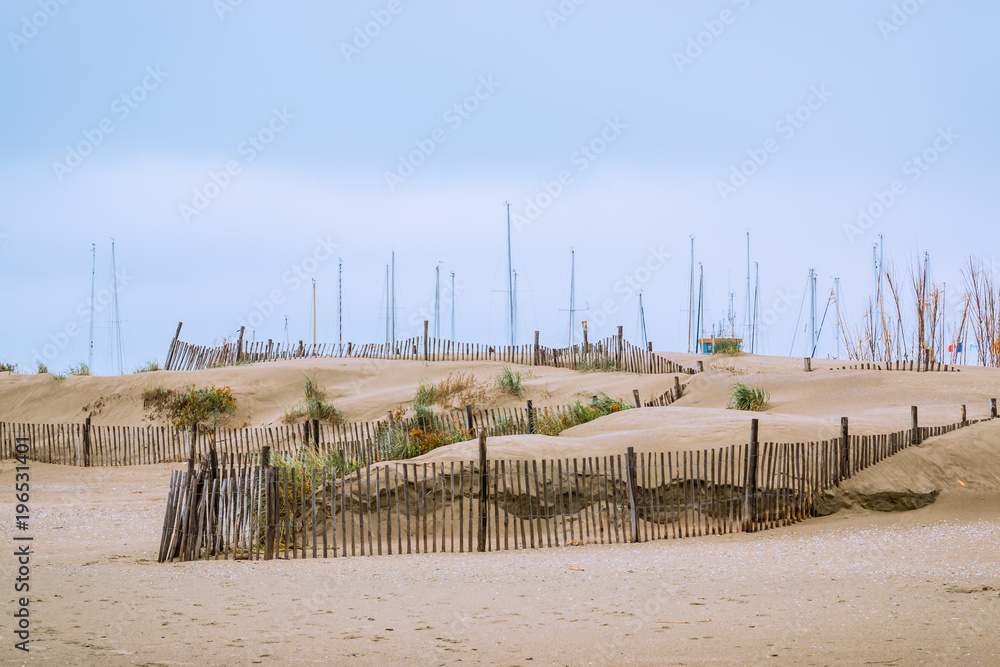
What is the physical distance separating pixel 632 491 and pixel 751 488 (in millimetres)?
1808

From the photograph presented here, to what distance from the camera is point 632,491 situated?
11414 mm

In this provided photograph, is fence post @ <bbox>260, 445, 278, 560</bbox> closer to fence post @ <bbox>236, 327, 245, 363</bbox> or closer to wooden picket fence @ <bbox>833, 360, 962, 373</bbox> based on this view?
wooden picket fence @ <bbox>833, 360, 962, 373</bbox>

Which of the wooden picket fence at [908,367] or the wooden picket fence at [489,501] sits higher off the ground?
the wooden picket fence at [908,367]

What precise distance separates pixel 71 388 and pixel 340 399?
9.75 meters

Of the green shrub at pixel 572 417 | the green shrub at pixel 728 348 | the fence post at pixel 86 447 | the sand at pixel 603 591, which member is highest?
the green shrub at pixel 728 348

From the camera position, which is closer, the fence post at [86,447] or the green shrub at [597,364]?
the fence post at [86,447]

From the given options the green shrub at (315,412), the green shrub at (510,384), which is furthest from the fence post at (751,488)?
the green shrub at (315,412)

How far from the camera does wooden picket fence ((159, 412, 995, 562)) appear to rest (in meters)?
10.2

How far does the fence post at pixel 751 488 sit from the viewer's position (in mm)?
12047

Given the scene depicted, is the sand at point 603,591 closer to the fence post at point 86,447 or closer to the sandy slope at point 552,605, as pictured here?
the sandy slope at point 552,605

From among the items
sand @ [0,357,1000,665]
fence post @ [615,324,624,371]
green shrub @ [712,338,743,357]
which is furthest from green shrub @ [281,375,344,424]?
green shrub @ [712,338,743,357]

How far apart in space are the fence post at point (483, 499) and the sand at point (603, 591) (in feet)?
1.17

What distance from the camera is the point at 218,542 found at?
10227 millimetres

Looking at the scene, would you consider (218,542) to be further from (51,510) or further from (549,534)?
(51,510)
